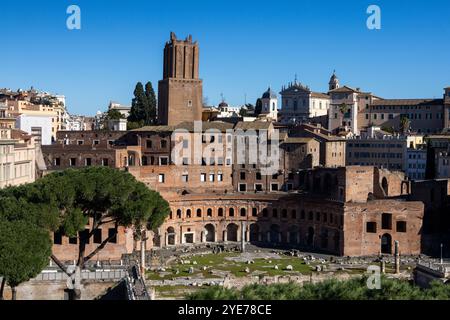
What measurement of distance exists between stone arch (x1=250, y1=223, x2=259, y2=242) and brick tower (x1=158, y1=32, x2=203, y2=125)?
13.8m

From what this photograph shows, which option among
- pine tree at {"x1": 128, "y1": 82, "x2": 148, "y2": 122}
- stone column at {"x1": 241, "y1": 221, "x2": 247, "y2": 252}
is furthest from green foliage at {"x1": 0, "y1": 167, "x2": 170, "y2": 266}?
pine tree at {"x1": 128, "y1": 82, "x2": 148, "y2": 122}

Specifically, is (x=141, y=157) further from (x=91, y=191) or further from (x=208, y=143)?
(x=91, y=191)

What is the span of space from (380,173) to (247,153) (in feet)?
41.4

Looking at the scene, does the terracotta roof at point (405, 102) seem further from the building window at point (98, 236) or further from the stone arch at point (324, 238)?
the building window at point (98, 236)

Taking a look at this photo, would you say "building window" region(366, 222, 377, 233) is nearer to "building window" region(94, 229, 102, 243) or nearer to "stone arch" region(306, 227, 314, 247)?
"stone arch" region(306, 227, 314, 247)

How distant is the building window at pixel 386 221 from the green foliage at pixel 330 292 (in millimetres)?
28753

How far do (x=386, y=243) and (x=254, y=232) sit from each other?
11465mm

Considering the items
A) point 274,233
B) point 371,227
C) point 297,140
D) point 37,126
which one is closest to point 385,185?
point 371,227

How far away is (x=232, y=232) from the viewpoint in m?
64.6

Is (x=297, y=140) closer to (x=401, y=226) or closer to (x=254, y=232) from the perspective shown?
(x=254, y=232)

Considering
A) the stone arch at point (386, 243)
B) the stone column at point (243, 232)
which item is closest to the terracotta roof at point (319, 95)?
the stone column at point (243, 232)
